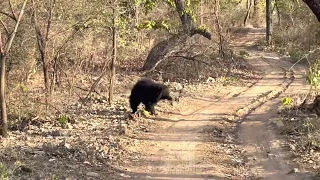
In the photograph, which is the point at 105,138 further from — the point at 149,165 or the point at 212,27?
the point at 212,27

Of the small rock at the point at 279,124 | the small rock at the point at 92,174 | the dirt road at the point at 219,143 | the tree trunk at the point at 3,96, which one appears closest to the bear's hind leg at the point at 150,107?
the dirt road at the point at 219,143

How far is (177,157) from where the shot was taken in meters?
8.99

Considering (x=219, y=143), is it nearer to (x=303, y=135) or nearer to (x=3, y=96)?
(x=303, y=135)

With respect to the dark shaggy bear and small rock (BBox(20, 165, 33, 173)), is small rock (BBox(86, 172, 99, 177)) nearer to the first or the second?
small rock (BBox(20, 165, 33, 173))

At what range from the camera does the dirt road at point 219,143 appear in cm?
826

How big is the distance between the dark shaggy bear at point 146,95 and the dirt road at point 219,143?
533 millimetres

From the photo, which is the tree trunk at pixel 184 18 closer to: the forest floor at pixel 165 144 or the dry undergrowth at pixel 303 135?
the forest floor at pixel 165 144

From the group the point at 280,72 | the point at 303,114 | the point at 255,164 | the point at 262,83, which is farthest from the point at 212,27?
the point at 255,164

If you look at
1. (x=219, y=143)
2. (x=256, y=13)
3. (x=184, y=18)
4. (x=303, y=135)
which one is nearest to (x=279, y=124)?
(x=303, y=135)

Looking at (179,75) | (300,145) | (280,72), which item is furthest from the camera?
(280,72)

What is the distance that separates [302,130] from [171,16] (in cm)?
1513

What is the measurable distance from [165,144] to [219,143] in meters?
1.21

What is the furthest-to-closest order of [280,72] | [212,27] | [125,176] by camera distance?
[212,27]
[280,72]
[125,176]

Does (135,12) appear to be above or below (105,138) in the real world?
above
